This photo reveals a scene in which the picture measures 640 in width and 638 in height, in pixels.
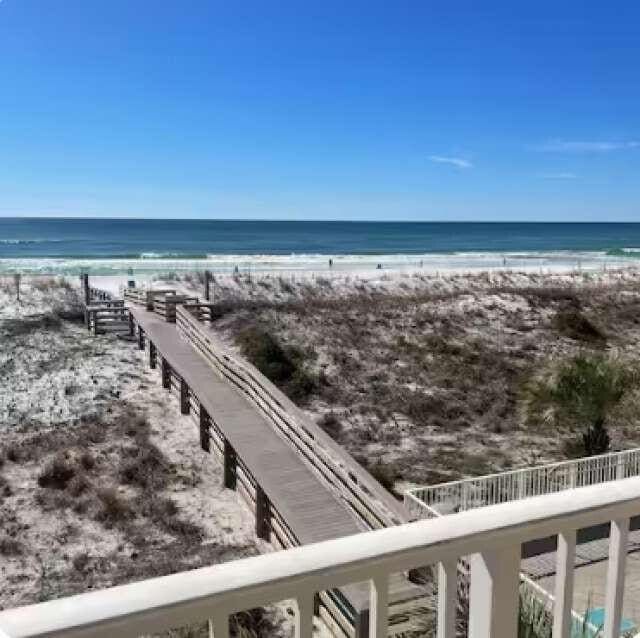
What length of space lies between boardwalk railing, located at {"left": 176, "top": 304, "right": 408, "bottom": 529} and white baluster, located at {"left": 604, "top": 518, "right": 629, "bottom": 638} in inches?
193

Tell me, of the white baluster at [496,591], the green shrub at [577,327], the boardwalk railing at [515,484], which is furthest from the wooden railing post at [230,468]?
the green shrub at [577,327]

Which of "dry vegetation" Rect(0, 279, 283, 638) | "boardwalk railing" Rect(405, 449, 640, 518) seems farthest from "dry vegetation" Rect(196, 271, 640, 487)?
"dry vegetation" Rect(0, 279, 283, 638)

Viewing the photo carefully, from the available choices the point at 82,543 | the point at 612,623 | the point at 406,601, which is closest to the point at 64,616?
the point at 612,623

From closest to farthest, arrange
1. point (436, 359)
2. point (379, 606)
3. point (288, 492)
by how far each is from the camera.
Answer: point (379, 606) → point (288, 492) → point (436, 359)

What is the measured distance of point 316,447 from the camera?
9016 mm

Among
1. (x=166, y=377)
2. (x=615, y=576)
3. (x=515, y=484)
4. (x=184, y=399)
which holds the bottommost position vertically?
(x=515, y=484)

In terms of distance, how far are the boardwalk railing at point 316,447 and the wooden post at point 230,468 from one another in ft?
2.92

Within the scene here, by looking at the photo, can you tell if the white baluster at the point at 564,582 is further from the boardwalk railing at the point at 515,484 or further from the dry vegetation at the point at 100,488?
the boardwalk railing at the point at 515,484

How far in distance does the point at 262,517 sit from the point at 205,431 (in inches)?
144

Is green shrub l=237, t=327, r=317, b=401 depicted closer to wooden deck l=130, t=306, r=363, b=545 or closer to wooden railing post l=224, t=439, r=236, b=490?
wooden deck l=130, t=306, r=363, b=545

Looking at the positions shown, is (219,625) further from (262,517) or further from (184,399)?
(184,399)

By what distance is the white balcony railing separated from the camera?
137 centimetres

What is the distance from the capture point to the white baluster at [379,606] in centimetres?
169

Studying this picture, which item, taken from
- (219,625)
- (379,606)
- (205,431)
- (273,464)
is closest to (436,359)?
(205,431)
